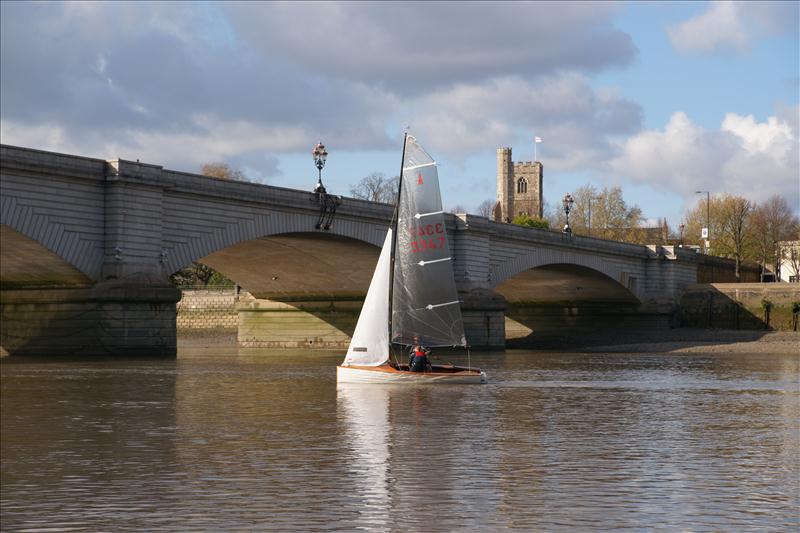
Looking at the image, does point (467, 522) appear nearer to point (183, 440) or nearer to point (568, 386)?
point (183, 440)

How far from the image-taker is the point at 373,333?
1528 inches

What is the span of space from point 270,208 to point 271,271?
1612cm

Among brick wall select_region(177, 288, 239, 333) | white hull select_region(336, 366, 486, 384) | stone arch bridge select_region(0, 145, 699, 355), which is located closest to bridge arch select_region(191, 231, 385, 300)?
stone arch bridge select_region(0, 145, 699, 355)

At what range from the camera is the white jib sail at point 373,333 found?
38.6 meters

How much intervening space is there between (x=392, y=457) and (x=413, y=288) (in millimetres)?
21770

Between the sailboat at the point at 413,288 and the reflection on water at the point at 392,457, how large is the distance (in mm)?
1968

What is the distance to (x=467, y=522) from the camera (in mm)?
14055

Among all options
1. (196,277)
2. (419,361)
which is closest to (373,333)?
(419,361)

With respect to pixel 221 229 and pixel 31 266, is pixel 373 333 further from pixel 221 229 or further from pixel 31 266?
pixel 221 229

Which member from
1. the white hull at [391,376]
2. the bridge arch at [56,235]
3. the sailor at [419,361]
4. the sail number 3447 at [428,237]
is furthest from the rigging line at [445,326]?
the bridge arch at [56,235]

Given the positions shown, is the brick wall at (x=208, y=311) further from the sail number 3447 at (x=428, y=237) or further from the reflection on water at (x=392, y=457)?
the reflection on water at (x=392, y=457)

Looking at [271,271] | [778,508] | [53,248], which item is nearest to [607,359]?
[271,271]

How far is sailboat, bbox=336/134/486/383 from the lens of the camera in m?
38.8

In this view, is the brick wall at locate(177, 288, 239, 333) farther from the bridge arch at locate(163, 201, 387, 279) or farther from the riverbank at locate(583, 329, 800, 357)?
the bridge arch at locate(163, 201, 387, 279)
